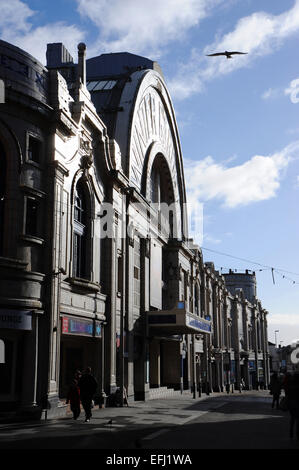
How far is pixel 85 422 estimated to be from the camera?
1888 cm

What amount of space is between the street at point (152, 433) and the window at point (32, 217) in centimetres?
783

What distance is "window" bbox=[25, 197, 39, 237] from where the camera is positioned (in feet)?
72.5

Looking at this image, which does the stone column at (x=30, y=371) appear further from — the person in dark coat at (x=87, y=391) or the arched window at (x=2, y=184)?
the arched window at (x=2, y=184)

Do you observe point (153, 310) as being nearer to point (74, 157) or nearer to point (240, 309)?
point (74, 157)

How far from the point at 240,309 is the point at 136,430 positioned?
66.3 metres

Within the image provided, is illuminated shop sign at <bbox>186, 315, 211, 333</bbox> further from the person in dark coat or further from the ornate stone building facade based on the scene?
the person in dark coat

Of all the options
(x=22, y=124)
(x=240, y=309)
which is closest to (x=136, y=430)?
(x=22, y=124)

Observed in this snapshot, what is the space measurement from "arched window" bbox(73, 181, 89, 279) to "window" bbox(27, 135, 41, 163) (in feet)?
11.5

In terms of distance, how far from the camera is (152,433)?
53.1ft

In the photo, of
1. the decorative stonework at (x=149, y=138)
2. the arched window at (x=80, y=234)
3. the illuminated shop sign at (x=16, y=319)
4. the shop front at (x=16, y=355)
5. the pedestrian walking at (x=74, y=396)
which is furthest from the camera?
the decorative stonework at (x=149, y=138)

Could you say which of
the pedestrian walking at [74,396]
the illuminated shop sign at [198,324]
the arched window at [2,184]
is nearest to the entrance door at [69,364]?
the pedestrian walking at [74,396]

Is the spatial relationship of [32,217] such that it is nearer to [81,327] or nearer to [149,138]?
[81,327]

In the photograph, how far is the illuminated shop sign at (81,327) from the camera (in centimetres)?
2312

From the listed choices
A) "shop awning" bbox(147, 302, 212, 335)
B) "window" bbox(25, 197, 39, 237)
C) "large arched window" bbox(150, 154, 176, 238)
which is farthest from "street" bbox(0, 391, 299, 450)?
"large arched window" bbox(150, 154, 176, 238)
